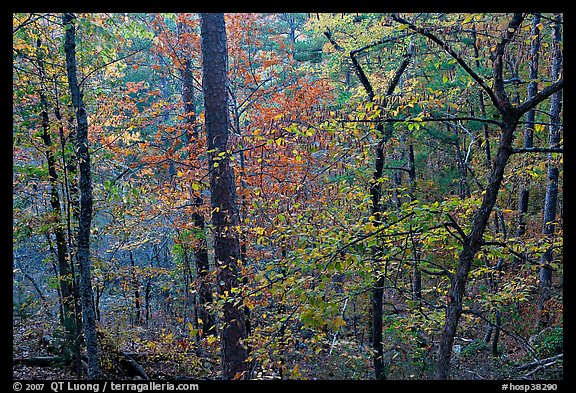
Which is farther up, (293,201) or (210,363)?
(293,201)

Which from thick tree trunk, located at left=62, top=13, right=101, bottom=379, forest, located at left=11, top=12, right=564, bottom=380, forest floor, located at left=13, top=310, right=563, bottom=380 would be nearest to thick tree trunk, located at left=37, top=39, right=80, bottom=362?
forest, located at left=11, top=12, right=564, bottom=380

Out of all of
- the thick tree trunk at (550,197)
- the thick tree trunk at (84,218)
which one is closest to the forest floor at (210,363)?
the thick tree trunk at (550,197)

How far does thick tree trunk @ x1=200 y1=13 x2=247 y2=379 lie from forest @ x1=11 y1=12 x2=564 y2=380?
26 mm

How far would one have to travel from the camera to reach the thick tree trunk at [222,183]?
494 cm

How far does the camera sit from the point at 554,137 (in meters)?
7.82

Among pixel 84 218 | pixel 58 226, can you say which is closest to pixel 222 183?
pixel 84 218

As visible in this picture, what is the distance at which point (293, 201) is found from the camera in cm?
592

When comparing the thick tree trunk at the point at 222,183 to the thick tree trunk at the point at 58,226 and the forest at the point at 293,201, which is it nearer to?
the forest at the point at 293,201

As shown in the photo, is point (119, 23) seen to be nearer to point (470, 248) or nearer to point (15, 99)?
point (15, 99)

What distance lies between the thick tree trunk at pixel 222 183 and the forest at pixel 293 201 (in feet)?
0.09

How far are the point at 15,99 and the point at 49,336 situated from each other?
218 inches

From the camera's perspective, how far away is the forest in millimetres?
3547

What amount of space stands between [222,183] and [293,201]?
125 centimetres

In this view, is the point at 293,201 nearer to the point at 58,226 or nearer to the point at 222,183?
the point at 222,183
